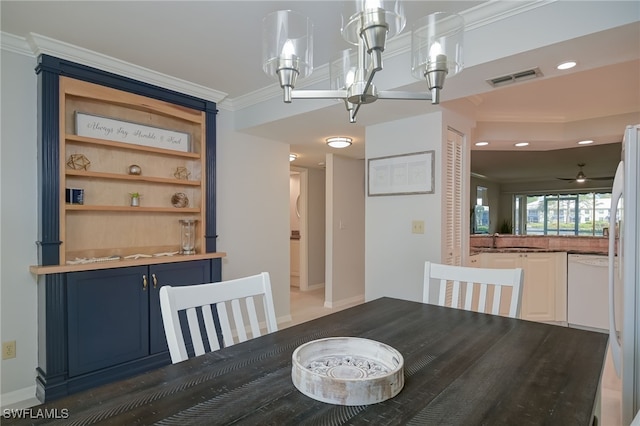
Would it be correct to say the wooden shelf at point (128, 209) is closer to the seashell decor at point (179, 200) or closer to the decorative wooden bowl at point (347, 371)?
the seashell decor at point (179, 200)

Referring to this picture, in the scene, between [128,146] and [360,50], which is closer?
[360,50]

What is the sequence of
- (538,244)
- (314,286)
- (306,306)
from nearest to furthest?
1. (538,244)
2. (306,306)
3. (314,286)

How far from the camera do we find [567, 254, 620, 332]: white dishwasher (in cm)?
343

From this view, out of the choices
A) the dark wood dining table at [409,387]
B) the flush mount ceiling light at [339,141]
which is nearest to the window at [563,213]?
the flush mount ceiling light at [339,141]

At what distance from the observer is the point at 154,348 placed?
2.62m

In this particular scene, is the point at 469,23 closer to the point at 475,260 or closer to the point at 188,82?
the point at 188,82

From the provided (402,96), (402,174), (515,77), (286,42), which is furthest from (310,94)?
(402,174)

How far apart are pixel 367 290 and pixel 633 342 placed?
1.93 meters

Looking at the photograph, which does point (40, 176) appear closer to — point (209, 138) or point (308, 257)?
point (209, 138)

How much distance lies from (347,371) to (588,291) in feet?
12.1

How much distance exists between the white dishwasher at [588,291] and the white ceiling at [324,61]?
1.33m

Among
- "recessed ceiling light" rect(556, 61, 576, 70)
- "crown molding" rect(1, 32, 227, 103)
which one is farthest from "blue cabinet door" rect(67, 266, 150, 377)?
"recessed ceiling light" rect(556, 61, 576, 70)

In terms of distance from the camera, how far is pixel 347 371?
982 millimetres

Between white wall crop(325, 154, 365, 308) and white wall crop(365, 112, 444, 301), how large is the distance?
4.79ft
